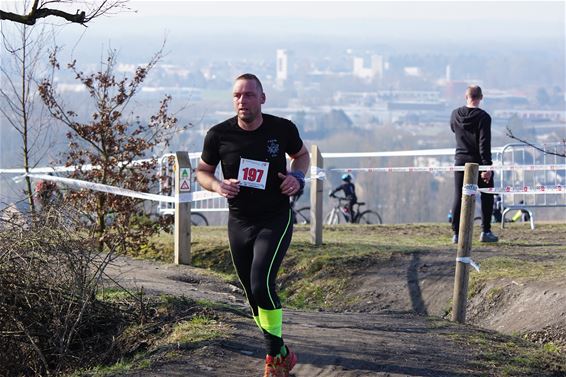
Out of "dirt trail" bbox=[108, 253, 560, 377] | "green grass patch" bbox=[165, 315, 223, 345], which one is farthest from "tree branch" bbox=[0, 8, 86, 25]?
"green grass patch" bbox=[165, 315, 223, 345]

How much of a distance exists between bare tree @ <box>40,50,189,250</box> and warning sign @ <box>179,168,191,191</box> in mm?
2144

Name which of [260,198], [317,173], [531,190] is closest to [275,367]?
[260,198]

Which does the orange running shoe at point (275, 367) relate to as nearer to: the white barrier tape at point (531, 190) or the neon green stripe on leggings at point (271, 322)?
the neon green stripe on leggings at point (271, 322)

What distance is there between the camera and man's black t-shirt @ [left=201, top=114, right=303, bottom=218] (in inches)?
325

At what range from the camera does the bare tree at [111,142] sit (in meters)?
17.0

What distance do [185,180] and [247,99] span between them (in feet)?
22.3

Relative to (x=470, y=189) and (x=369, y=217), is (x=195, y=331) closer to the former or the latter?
(x=470, y=189)

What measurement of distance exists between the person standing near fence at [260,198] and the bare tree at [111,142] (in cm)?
861

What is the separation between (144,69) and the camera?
59.4 feet

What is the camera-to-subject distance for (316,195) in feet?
52.3

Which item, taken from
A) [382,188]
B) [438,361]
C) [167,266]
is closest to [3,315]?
[438,361]

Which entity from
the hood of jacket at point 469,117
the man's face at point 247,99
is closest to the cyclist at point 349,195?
the hood of jacket at point 469,117

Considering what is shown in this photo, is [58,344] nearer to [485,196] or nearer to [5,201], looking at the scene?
[5,201]

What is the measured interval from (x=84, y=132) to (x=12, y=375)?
26.6ft
